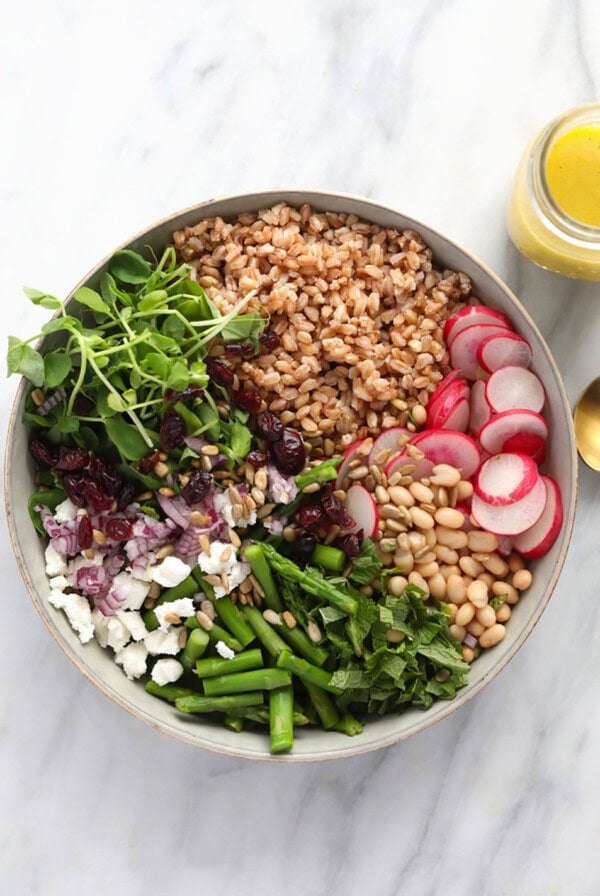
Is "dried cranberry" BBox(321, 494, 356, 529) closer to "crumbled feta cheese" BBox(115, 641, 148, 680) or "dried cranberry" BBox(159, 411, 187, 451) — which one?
"dried cranberry" BBox(159, 411, 187, 451)

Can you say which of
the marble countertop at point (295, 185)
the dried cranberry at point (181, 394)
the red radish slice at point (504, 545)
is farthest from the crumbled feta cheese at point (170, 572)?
the red radish slice at point (504, 545)

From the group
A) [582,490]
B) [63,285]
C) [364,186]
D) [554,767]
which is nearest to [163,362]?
[63,285]

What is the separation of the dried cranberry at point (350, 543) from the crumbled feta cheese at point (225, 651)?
31 cm

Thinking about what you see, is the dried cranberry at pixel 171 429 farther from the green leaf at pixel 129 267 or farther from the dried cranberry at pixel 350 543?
the dried cranberry at pixel 350 543

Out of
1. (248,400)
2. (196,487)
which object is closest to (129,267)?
(248,400)

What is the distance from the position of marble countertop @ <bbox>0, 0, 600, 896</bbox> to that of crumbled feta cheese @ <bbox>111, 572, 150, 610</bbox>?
33 cm

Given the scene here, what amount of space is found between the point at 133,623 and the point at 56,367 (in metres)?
0.54

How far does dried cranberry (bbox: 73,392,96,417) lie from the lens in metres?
1.85

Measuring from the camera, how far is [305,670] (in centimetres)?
187

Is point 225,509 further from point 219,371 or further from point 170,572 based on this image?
point 219,371

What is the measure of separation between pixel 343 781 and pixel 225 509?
0.74m

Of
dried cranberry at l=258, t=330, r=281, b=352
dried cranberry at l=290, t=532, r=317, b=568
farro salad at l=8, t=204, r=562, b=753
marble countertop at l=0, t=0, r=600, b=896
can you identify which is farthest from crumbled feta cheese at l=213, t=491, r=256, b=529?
marble countertop at l=0, t=0, r=600, b=896

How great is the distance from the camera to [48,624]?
1.84m

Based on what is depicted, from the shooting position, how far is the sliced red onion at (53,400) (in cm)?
185
